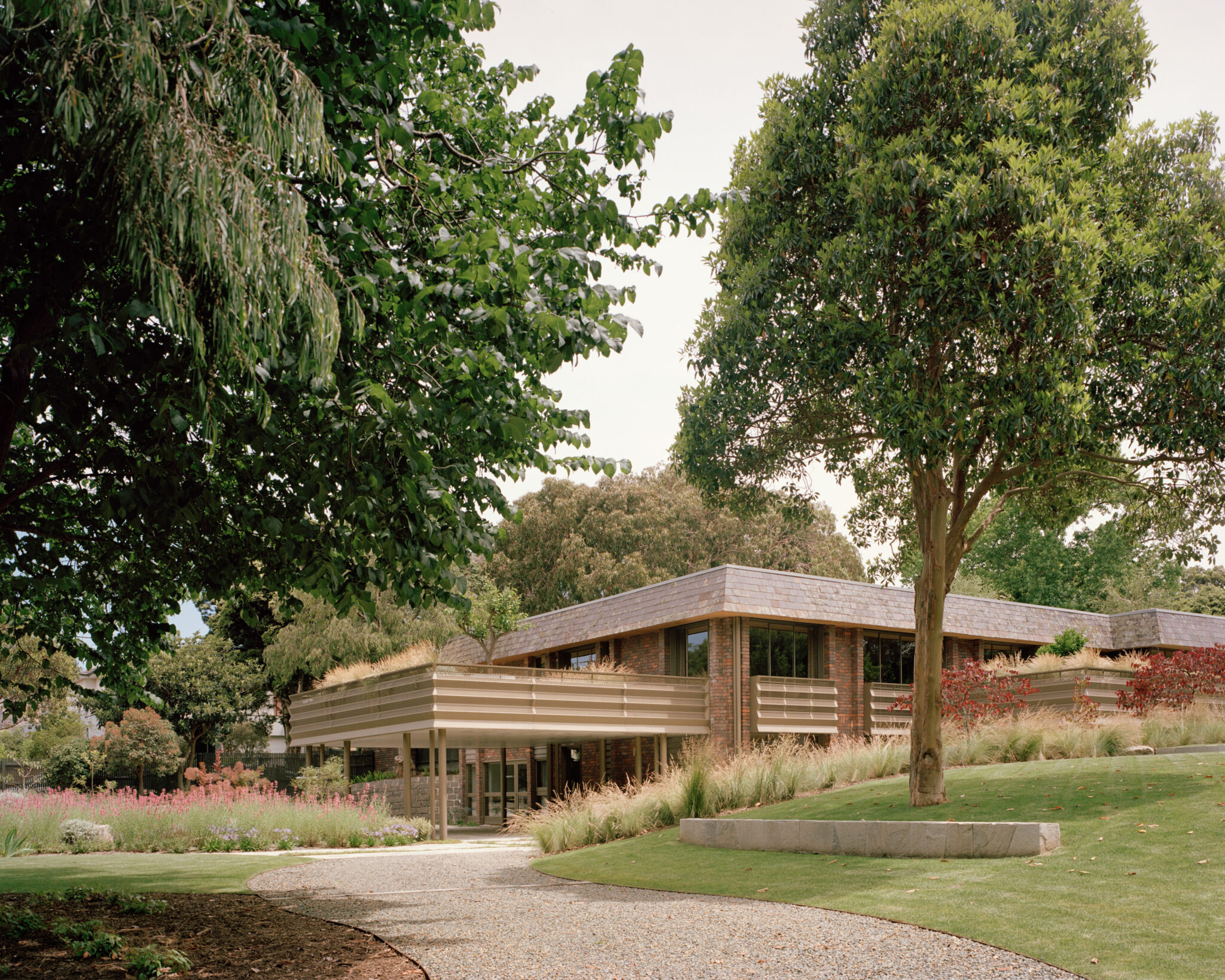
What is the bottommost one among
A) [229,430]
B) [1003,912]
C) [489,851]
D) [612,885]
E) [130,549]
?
[489,851]

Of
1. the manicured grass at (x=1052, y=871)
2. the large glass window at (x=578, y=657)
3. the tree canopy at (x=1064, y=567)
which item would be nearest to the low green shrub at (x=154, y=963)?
the manicured grass at (x=1052, y=871)

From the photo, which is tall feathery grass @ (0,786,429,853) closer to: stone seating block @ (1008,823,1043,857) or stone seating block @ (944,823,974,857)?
stone seating block @ (944,823,974,857)

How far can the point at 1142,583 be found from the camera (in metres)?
46.3

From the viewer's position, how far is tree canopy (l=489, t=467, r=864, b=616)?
4047 centimetres

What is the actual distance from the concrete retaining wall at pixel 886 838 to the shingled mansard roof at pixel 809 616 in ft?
33.4

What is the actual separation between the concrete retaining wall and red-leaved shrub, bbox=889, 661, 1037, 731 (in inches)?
298

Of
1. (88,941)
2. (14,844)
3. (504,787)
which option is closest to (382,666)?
(504,787)

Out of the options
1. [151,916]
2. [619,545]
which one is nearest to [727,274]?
[151,916]

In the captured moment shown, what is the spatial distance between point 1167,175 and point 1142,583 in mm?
37995

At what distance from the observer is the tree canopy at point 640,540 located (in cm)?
4047

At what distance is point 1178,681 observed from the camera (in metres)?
20.6

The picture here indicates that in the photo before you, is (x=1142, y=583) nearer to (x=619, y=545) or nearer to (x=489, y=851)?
(x=619, y=545)

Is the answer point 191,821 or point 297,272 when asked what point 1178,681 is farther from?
point 297,272

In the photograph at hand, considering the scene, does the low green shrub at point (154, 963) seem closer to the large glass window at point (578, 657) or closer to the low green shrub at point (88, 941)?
the low green shrub at point (88, 941)
